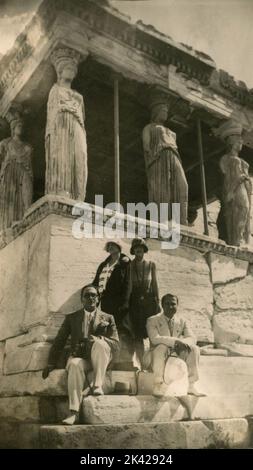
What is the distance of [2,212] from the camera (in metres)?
5.92

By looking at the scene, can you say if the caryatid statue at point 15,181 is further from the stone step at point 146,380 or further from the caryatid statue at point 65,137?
the stone step at point 146,380

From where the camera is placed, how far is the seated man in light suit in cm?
410

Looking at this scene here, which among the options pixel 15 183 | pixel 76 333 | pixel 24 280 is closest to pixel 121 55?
pixel 15 183

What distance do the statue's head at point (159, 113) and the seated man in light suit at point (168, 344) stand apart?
2.64m

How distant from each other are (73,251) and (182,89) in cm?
301

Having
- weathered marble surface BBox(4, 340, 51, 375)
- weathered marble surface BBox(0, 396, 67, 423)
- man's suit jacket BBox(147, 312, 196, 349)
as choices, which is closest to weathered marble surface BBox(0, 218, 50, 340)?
weathered marble surface BBox(4, 340, 51, 375)

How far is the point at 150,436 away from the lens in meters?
3.76

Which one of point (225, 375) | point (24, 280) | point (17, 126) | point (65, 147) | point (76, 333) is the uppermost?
point (17, 126)

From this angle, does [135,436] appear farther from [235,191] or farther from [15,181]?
[235,191]

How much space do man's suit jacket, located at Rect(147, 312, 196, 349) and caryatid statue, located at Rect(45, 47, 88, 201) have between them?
59.3 inches

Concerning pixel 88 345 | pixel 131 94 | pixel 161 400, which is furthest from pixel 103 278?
pixel 131 94

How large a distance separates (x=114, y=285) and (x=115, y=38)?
10.2ft

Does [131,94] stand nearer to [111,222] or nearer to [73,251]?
[111,222]

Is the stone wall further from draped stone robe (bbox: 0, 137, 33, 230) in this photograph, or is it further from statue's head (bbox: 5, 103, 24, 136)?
statue's head (bbox: 5, 103, 24, 136)
